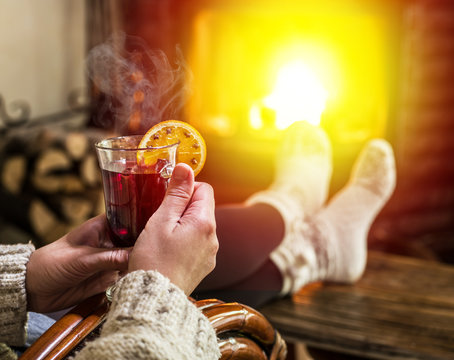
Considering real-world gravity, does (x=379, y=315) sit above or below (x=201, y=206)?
below

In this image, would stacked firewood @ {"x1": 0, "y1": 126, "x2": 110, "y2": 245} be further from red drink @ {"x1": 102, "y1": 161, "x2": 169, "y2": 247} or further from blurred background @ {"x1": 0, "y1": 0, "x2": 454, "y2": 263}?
red drink @ {"x1": 102, "y1": 161, "x2": 169, "y2": 247}

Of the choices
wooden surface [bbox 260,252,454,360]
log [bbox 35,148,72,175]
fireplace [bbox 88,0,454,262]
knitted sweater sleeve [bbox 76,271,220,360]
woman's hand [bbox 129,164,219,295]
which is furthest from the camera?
fireplace [bbox 88,0,454,262]

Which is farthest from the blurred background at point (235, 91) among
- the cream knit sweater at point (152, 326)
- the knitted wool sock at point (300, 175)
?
the cream knit sweater at point (152, 326)

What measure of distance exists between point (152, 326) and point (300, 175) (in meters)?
1.14

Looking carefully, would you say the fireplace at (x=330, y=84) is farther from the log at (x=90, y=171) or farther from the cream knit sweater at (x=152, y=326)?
the cream knit sweater at (x=152, y=326)

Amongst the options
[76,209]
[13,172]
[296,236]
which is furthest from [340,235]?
[13,172]

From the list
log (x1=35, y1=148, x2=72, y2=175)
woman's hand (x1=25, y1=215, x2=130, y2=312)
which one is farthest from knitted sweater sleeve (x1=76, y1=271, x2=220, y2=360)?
log (x1=35, y1=148, x2=72, y2=175)

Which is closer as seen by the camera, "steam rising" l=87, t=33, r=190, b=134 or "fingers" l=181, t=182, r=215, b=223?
"fingers" l=181, t=182, r=215, b=223

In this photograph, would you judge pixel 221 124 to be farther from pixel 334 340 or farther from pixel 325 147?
pixel 334 340

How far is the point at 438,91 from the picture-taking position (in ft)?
7.41

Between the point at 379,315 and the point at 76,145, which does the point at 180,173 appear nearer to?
the point at 379,315

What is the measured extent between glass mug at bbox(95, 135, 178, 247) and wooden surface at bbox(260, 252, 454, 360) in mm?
622

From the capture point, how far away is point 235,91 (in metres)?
2.54

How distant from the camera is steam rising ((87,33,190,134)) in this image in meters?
2.31
